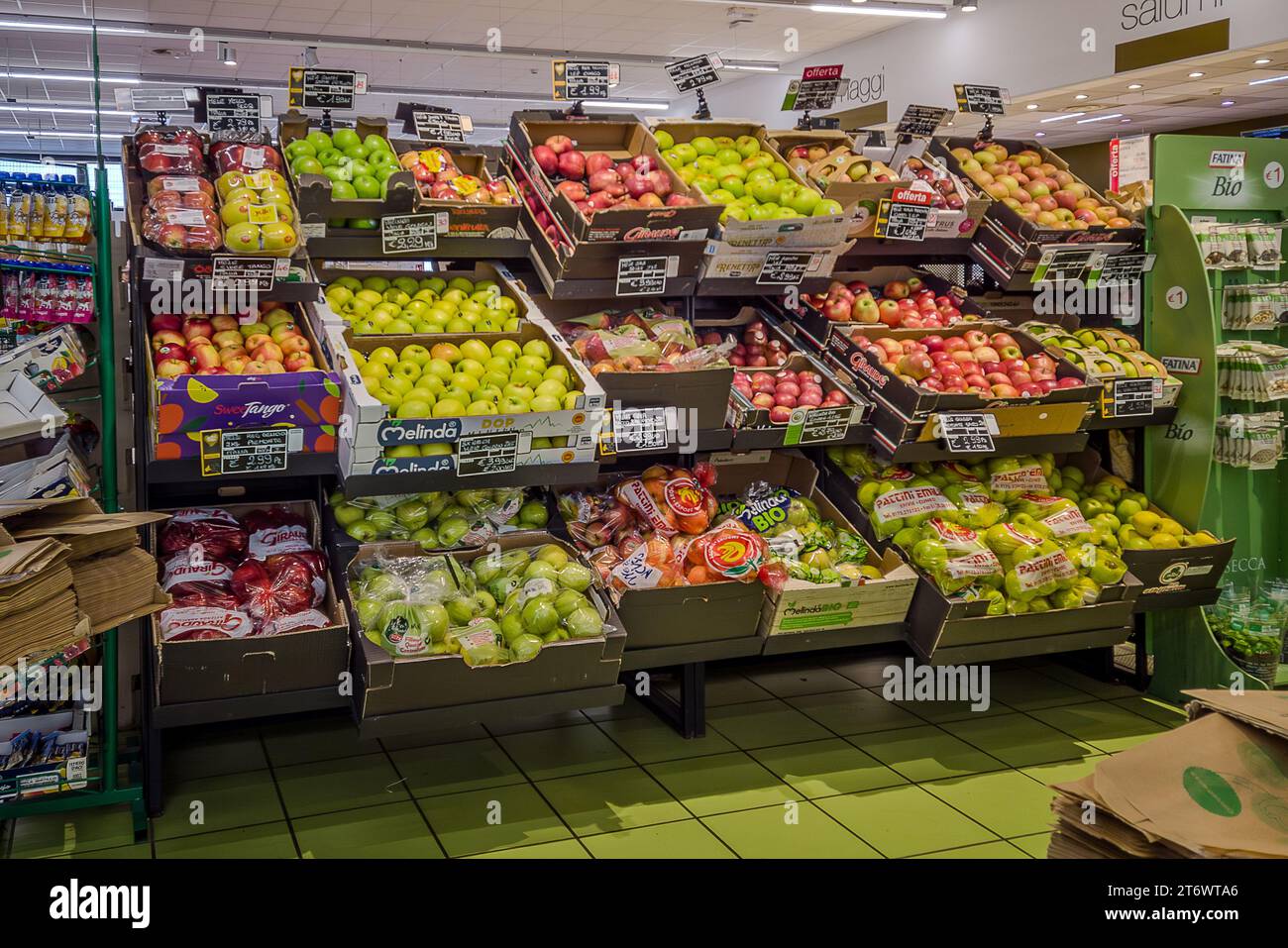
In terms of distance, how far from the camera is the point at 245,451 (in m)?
3.10

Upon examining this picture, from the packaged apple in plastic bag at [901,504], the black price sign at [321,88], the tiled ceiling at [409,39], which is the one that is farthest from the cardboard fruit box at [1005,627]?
the tiled ceiling at [409,39]

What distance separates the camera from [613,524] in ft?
12.3

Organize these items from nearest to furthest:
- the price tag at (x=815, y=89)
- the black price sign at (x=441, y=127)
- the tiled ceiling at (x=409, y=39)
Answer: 1. the black price sign at (x=441, y=127)
2. the price tag at (x=815, y=89)
3. the tiled ceiling at (x=409, y=39)

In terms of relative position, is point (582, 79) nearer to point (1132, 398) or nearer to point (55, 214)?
point (55, 214)

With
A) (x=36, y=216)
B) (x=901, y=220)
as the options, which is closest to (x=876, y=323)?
(x=901, y=220)

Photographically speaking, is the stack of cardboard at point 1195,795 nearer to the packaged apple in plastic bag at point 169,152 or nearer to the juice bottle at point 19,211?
the juice bottle at point 19,211

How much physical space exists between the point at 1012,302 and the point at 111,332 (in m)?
3.57

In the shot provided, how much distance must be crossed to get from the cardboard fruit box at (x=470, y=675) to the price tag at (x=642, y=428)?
525mm

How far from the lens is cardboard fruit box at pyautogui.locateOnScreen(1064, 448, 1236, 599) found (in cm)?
400

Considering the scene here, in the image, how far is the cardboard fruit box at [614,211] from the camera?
3576 millimetres

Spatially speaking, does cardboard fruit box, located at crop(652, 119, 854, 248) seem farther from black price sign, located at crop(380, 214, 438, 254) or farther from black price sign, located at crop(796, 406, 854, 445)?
black price sign, located at crop(380, 214, 438, 254)

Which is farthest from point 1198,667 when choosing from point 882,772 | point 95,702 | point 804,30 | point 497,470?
point 804,30

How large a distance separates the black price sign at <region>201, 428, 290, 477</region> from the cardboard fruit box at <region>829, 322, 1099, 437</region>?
6.44ft
